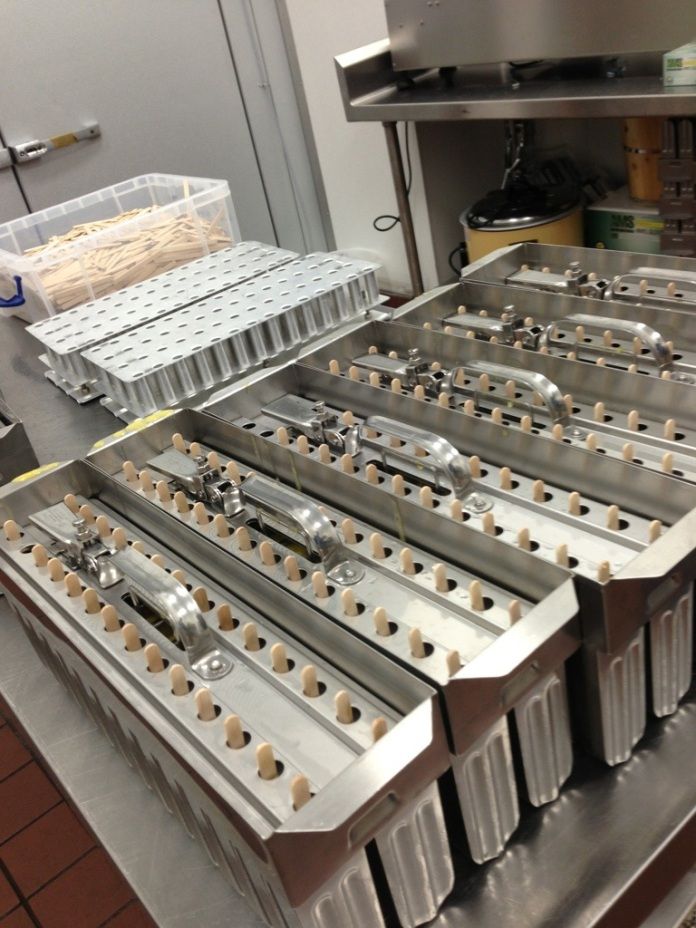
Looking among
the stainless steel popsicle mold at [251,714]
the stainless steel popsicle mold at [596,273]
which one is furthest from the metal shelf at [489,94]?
the stainless steel popsicle mold at [251,714]

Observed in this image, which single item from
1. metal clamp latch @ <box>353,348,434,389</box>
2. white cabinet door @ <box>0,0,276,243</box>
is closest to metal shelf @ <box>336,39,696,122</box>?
metal clamp latch @ <box>353,348,434,389</box>

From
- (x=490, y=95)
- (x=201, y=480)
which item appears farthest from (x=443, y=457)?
(x=490, y=95)

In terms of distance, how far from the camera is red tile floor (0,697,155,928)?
1.51 meters

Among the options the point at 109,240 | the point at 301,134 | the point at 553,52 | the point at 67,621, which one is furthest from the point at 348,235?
the point at 67,621

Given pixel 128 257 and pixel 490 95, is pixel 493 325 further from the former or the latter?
pixel 490 95

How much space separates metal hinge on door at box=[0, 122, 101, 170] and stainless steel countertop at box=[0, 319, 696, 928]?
317cm

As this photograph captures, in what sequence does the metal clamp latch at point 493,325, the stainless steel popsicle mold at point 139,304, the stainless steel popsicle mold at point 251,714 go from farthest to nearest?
the stainless steel popsicle mold at point 139,304
the metal clamp latch at point 493,325
the stainless steel popsicle mold at point 251,714

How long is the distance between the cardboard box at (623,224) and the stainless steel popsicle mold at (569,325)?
46.1 inches

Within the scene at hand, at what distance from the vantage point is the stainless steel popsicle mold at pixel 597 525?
0.72m

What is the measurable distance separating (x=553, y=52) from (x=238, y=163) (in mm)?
2112

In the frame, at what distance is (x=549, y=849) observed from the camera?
0.74m

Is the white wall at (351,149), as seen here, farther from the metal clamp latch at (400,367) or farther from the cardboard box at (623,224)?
the metal clamp latch at (400,367)

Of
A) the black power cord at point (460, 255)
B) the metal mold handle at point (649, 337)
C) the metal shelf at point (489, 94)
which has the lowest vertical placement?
the black power cord at point (460, 255)

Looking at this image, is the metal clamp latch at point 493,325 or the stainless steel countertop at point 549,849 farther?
the metal clamp latch at point 493,325
